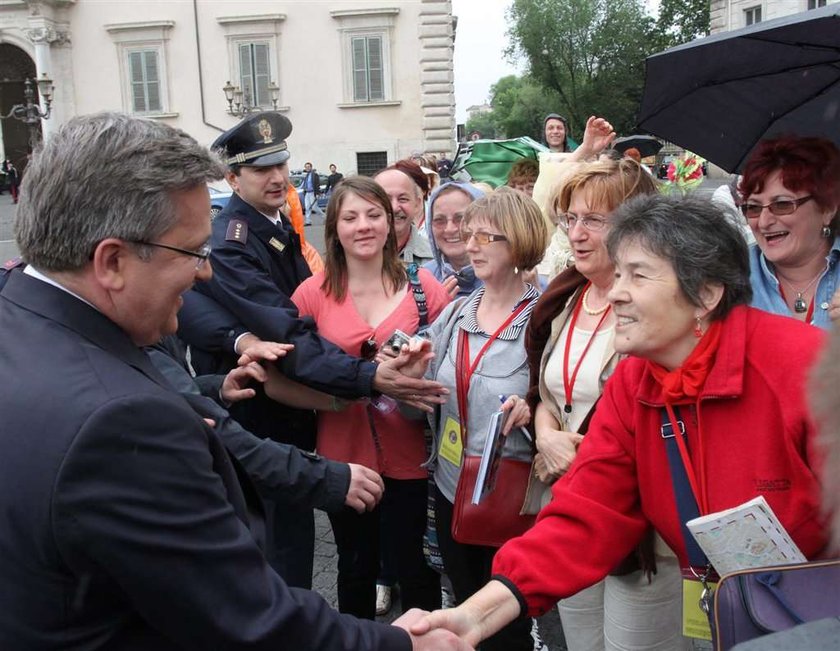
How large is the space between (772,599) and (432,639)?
794 millimetres

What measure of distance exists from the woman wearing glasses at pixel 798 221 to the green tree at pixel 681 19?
201 ft

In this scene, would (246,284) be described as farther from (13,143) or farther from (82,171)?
(13,143)

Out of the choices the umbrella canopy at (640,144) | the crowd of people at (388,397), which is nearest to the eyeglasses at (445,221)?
the crowd of people at (388,397)

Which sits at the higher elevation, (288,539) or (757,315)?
(757,315)

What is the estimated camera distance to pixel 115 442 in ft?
4.65

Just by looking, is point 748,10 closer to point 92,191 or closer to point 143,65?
point 143,65

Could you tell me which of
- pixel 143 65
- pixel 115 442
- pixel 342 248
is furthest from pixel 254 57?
pixel 115 442

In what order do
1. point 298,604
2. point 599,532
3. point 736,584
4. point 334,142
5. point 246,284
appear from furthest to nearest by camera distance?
1. point 334,142
2. point 246,284
3. point 599,532
4. point 736,584
5. point 298,604

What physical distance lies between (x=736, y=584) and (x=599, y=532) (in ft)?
1.90

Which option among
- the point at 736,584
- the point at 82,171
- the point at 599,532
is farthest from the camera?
the point at 599,532

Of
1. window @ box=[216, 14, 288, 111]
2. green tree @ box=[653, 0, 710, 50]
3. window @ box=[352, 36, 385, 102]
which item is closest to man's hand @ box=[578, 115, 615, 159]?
window @ box=[352, 36, 385, 102]

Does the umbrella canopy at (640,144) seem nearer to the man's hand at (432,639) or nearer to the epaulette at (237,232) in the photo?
the epaulette at (237,232)

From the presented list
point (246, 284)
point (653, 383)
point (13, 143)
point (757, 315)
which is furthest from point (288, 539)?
point (13, 143)

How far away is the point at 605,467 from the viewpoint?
7.71 ft
